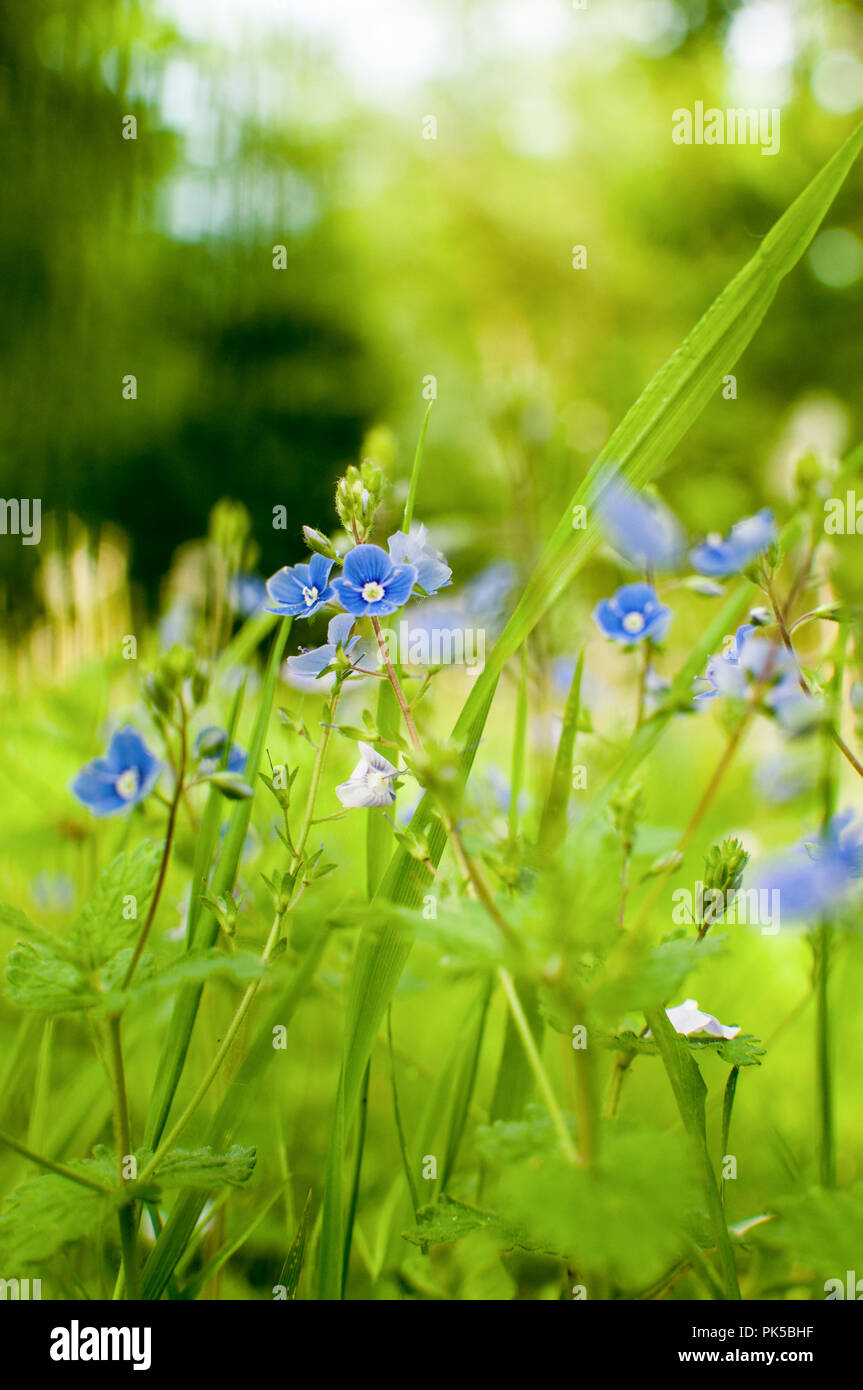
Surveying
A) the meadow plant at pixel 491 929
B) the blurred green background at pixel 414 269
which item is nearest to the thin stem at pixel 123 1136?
the meadow plant at pixel 491 929

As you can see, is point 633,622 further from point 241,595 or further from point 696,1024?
point 241,595

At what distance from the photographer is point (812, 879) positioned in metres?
0.52

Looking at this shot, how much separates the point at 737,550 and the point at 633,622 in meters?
0.09

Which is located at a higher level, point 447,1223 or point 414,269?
point 414,269

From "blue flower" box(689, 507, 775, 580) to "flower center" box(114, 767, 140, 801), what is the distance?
360 millimetres

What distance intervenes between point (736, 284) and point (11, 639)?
191cm

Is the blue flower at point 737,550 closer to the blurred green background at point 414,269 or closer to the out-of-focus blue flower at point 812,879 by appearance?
the out-of-focus blue flower at point 812,879

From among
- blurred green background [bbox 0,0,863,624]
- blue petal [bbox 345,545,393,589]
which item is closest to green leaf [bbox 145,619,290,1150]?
blue petal [bbox 345,545,393,589]

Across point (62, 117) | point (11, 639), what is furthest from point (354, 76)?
point (11, 639)

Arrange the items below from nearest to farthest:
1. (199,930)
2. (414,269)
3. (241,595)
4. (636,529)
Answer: (636,529) < (199,930) < (241,595) < (414,269)

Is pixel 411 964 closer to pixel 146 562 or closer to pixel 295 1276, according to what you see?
pixel 295 1276

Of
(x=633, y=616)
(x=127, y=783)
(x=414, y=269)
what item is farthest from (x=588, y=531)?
(x=414, y=269)

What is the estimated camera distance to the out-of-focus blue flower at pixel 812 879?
520 millimetres

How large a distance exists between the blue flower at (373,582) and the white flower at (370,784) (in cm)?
10
